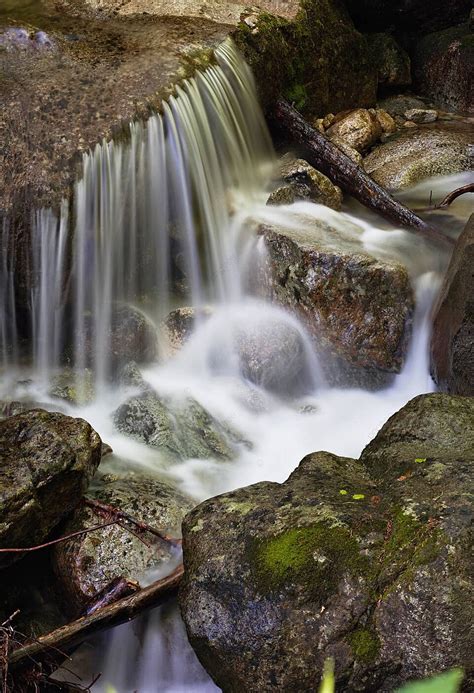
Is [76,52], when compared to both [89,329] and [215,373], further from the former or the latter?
[215,373]

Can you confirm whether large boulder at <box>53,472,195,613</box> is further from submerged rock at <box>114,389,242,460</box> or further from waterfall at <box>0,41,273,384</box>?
waterfall at <box>0,41,273,384</box>

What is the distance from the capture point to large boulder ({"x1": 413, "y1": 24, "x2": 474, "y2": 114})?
1013 centimetres

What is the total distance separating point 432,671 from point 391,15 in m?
10.7

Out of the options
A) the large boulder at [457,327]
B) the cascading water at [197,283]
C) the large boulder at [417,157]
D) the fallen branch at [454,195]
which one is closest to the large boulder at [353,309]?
the cascading water at [197,283]

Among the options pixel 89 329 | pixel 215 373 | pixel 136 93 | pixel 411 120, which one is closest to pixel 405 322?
pixel 215 373

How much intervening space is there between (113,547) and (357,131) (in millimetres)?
6822

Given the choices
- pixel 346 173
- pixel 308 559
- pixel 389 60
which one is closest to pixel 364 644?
pixel 308 559

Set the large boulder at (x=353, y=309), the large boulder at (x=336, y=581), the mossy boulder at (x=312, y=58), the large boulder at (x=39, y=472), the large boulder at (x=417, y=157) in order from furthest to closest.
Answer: the large boulder at (x=417, y=157), the mossy boulder at (x=312, y=58), the large boulder at (x=353, y=309), the large boulder at (x=39, y=472), the large boulder at (x=336, y=581)

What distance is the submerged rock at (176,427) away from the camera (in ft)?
16.8

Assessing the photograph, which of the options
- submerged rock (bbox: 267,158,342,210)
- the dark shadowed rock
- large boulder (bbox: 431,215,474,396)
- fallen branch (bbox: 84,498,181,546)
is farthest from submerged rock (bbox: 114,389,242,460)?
submerged rock (bbox: 267,158,342,210)

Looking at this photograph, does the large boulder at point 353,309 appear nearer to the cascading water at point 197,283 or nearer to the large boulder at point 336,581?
the cascading water at point 197,283

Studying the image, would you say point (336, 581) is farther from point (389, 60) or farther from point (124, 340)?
point (389, 60)

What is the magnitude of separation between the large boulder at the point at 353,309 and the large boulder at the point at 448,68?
17.8ft

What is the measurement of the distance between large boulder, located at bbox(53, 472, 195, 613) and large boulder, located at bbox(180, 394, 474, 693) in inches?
27.8
